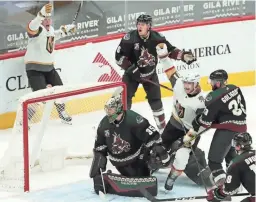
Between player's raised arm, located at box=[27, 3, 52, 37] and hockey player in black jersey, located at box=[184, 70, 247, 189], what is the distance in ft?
7.25

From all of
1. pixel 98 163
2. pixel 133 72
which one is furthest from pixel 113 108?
pixel 133 72

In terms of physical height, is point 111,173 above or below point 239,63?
below

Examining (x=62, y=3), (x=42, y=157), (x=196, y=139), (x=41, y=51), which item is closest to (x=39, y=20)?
(x=41, y=51)

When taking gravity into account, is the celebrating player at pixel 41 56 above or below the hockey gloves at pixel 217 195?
above

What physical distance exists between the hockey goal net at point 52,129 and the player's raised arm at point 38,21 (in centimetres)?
126

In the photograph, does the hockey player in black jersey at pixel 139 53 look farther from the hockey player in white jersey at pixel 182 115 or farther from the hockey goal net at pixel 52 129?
the hockey player in white jersey at pixel 182 115

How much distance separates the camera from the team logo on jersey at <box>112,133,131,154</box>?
23.5ft

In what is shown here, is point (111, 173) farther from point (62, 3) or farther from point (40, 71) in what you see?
point (62, 3)

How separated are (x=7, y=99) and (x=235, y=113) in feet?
9.13

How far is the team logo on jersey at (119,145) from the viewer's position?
7168 millimetres

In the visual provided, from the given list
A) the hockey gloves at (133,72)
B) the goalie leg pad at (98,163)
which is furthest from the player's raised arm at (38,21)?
the goalie leg pad at (98,163)

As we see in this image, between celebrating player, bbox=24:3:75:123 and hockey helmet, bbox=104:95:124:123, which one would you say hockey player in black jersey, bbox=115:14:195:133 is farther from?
hockey helmet, bbox=104:95:124:123

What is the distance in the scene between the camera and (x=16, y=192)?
24.3ft

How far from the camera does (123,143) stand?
23.6 ft
